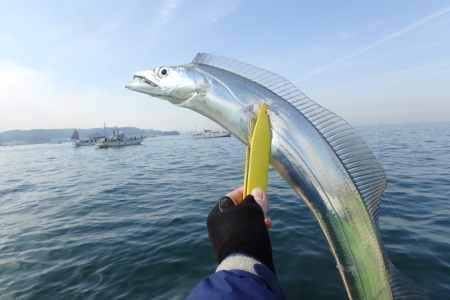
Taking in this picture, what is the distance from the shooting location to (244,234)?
1395 millimetres

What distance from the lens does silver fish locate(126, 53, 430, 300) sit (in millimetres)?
1746

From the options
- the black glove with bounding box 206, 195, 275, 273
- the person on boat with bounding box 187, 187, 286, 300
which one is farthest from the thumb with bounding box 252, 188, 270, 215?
the black glove with bounding box 206, 195, 275, 273

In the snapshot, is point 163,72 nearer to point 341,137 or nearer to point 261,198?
point 261,198

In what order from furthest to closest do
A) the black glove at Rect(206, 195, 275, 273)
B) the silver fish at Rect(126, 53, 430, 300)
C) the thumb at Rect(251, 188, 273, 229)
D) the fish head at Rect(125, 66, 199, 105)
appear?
the fish head at Rect(125, 66, 199, 105) → the silver fish at Rect(126, 53, 430, 300) → the thumb at Rect(251, 188, 273, 229) → the black glove at Rect(206, 195, 275, 273)

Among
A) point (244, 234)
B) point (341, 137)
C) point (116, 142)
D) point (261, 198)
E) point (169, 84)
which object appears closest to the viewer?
point (244, 234)

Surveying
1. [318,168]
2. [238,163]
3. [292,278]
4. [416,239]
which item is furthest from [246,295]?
[416,239]

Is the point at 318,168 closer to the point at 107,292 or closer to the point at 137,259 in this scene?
the point at 107,292

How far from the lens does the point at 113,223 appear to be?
7766 millimetres

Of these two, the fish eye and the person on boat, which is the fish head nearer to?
the fish eye

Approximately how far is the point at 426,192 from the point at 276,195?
553 cm

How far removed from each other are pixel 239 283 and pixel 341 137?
1383 mm

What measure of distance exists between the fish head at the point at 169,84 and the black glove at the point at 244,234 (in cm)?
110

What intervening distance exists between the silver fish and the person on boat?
1.47 ft

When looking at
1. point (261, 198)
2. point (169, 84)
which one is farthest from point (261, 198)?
point (169, 84)
